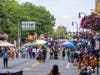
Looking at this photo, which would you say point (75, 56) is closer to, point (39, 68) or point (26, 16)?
point (39, 68)

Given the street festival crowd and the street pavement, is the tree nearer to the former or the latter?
the street festival crowd

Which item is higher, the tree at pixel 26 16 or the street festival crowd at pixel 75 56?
the tree at pixel 26 16

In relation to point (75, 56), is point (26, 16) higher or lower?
higher

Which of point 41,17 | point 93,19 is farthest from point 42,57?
point 41,17

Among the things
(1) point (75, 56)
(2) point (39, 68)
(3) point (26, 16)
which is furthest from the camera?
(3) point (26, 16)

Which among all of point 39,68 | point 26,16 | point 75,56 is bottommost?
point 39,68

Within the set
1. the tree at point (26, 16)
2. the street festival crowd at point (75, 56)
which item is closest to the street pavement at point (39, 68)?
the street festival crowd at point (75, 56)

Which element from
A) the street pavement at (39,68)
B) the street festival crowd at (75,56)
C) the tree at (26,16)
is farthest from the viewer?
the tree at (26,16)

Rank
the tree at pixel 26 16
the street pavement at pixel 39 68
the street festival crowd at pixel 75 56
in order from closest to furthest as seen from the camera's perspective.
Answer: the street festival crowd at pixel 75 56, the street pavement at pixel 39 68, the tree at pixel 26 16

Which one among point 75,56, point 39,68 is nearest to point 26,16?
point 75,56

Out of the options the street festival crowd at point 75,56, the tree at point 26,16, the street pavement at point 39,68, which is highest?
the tree at point 26,16

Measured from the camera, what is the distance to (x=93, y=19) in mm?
31188

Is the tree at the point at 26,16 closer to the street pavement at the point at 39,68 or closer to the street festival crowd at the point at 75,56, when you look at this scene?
the street festival crowd at the point at 75,56

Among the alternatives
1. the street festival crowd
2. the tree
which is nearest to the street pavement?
the street festival crowd
